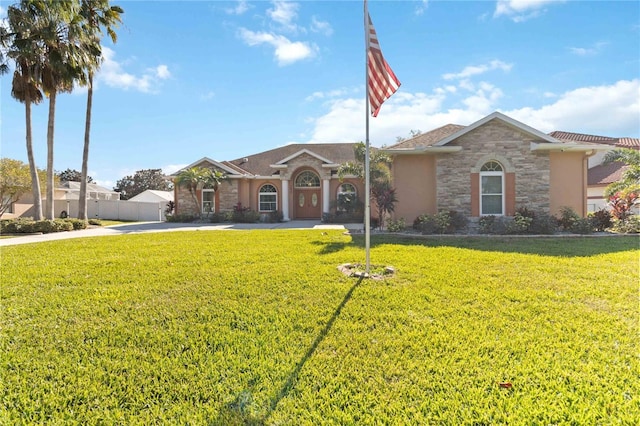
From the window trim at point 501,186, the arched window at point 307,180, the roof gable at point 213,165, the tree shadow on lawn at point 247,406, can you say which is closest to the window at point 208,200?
the roof gable at point 213,165

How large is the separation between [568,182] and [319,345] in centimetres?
1582

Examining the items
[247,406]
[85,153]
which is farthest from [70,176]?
[247,406]

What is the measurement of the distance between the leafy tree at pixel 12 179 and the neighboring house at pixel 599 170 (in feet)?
144

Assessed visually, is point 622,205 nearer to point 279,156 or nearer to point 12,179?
point 279,156

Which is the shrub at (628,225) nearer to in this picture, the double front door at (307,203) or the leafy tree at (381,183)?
the leafy tree at (381,183)

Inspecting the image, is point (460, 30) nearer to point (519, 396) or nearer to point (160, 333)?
point (519, 396)

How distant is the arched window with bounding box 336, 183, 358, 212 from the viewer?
20875mm

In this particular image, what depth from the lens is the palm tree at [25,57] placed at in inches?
614

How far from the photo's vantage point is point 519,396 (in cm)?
279

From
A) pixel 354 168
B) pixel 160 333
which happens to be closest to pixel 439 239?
pixel 354 168

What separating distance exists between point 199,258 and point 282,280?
10.8ft

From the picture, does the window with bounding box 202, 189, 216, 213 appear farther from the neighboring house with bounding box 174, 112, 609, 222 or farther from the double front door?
the neighboring house with bounding box 174, 112, 609, 222

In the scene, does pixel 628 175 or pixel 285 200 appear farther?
pixel 285 200

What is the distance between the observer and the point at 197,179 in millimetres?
21969
